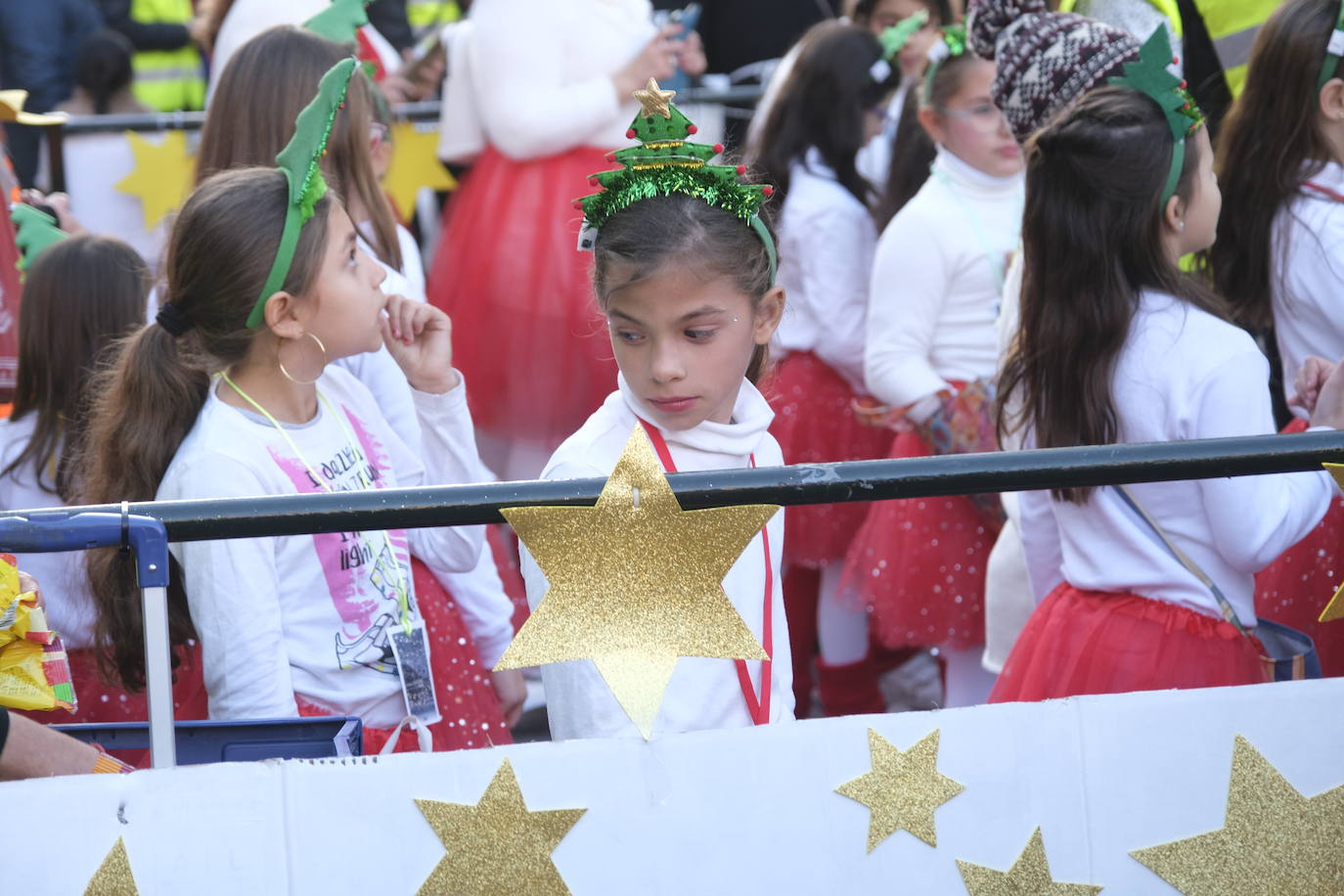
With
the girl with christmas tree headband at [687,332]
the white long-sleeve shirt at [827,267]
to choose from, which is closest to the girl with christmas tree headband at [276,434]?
the girl with christmas tree headband at [687,332]

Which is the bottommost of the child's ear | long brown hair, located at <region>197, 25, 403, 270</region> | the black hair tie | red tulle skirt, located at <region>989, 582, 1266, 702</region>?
red tulle skirt, located at <region>989, 582, 1266, 702</region>

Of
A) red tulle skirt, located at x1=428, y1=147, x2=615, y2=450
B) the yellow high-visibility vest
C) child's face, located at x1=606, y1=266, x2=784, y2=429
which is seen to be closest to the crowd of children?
child's face, located at x1=606, y1=266, x2=784, y2=429

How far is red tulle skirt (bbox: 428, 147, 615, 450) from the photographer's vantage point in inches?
193

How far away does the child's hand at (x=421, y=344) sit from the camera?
3.10m

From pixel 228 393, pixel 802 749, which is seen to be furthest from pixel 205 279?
pixel 802 749

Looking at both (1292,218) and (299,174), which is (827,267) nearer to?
(1292,218)

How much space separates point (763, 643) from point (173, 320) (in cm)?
130

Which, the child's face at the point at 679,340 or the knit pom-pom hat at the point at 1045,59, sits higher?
the knit pom-pom hat at the point at 1045,59

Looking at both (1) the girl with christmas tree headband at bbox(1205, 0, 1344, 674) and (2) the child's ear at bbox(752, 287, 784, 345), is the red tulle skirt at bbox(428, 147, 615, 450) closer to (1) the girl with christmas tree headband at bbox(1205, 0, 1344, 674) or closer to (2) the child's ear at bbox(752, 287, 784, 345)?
(1) the girl with christmas tree headband at bbox(1205, 0, 1344, 674)

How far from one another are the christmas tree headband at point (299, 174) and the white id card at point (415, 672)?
2.10 ft

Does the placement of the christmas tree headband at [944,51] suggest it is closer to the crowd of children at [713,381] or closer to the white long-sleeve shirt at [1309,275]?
the crowd of children at [713,381]

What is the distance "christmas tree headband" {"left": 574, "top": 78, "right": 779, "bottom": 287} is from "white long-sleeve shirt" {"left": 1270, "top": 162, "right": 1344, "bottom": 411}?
64.5 inches

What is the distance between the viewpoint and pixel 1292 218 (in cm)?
354

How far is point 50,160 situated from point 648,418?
13.4 feet
